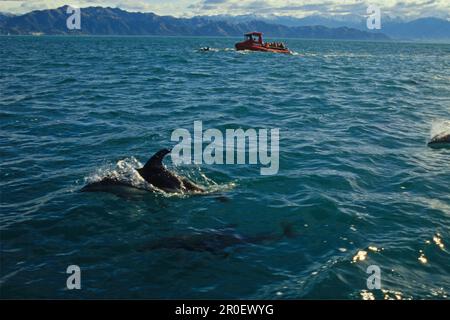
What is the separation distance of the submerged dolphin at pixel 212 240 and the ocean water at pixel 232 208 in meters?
0.11

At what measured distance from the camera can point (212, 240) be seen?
10742mm

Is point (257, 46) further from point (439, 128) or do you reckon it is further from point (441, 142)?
point (441, 142)

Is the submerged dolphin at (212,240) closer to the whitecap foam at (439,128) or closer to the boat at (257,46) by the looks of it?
the whitecap foam at (439,128)

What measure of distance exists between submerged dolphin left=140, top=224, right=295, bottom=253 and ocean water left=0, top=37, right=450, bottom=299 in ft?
0.35

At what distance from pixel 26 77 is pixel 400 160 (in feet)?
111

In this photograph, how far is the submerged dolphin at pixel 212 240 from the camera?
10.4 m

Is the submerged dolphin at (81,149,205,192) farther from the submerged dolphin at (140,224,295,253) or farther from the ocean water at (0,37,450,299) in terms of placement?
the submerged dolphin at (140,224,295,253)

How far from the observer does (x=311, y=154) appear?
18.0 m

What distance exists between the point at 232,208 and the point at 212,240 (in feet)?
7.46

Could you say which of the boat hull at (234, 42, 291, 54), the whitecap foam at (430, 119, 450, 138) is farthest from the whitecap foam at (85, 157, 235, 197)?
the boat hull at (234, 42, 291, 54)

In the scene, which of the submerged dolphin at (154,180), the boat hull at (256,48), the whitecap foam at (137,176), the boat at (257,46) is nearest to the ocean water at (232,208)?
the whitecap foam at (137,176)

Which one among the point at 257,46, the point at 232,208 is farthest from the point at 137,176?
the point at 257,46

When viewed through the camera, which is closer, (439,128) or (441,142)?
(441,142)
